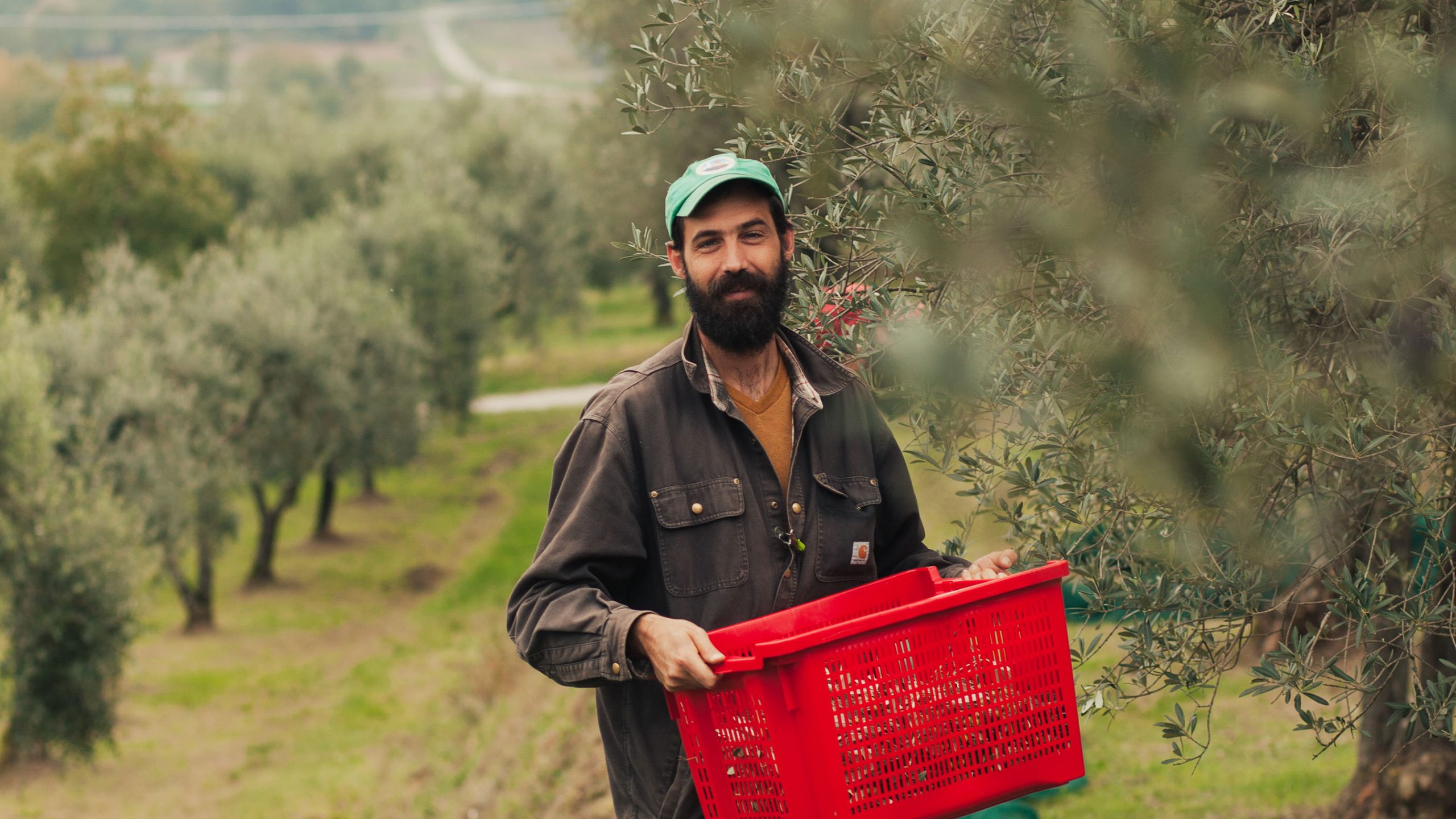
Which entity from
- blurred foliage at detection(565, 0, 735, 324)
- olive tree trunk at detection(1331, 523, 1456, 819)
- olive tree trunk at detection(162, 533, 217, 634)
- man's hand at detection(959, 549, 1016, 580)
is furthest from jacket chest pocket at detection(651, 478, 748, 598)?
olive tree trunk at detection(162, 533, 217, 634)

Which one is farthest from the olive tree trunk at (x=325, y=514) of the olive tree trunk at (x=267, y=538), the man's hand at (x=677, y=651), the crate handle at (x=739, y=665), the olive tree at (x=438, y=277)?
the crate handle at (x=739, y=665)

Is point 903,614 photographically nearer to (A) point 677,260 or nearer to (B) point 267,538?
(A) point 677,260

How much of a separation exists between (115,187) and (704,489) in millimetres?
35118

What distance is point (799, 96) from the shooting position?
447cm

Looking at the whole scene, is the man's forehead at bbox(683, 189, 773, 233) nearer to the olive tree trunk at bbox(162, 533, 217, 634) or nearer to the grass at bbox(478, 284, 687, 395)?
the olive tree trunk at bbox(162, 533, 217, 634)

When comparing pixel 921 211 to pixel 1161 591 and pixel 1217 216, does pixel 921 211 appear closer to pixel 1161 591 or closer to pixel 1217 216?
pixel 1217 216

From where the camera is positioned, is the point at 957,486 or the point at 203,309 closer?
the point at 957,486

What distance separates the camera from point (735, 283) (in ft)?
11.0

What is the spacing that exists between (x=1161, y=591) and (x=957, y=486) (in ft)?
8.92

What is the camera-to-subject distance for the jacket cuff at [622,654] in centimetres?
296

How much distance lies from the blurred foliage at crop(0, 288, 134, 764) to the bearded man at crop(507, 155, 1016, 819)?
15459 mm

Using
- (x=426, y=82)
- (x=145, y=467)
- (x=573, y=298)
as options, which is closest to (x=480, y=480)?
(x=573, y=298)

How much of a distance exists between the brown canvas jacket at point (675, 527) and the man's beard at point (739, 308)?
0.13 metres

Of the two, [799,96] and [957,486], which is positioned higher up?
[799,96]
